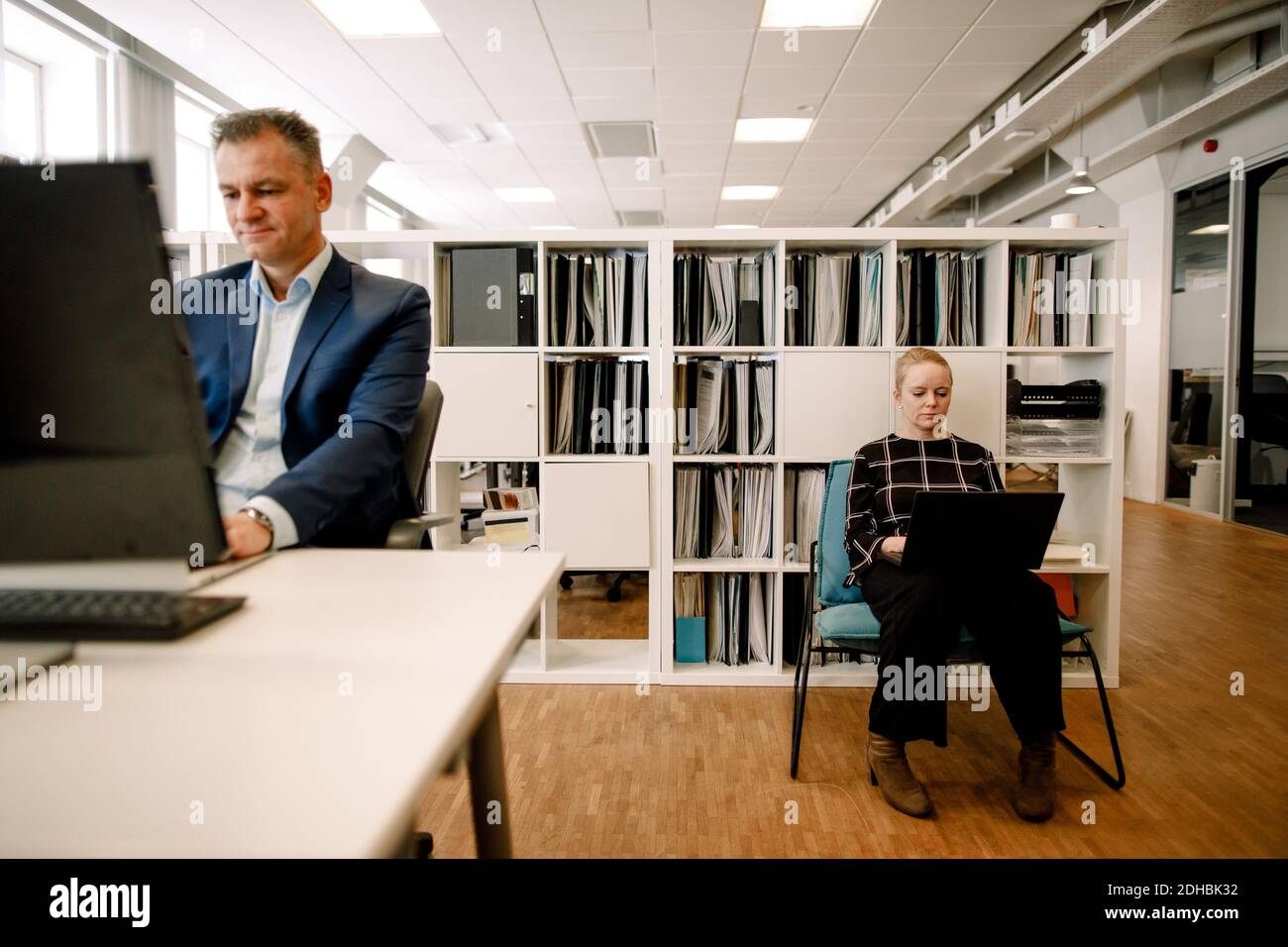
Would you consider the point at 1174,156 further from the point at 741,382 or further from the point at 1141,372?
the point at 741,382

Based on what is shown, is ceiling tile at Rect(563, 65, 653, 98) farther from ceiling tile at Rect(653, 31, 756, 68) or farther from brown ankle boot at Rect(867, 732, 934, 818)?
brown ankle boot at Rect(867, 732, 934, 818)

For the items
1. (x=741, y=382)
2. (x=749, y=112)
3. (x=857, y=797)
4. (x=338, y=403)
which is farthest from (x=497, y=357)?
(x=749, y=112)

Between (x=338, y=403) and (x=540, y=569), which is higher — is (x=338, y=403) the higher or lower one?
the higher one

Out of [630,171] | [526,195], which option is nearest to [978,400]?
[630,171]

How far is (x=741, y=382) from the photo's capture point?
112 inches

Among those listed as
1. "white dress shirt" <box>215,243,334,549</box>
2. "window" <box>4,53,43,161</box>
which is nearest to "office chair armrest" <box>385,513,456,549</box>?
"white dress shirt" <box>215,243,334,549</box>

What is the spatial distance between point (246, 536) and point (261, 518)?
0.24ft

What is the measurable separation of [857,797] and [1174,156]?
6462 mm

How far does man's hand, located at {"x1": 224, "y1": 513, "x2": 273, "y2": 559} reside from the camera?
924mm

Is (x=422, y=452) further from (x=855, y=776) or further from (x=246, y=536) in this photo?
(x=855, y=776)

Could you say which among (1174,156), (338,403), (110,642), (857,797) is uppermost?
(1174,156)

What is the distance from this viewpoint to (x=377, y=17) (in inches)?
177

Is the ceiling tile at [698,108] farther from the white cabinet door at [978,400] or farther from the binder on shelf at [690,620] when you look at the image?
the binder on shelf at [690,620]

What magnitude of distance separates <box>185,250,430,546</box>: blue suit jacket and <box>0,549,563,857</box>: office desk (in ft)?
1.76
